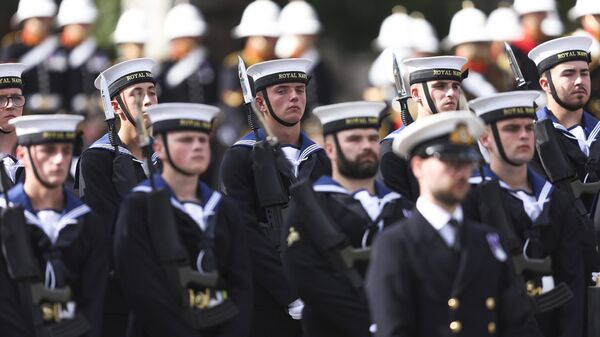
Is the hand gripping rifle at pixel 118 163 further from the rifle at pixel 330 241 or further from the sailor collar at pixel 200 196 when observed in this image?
the rifle at pixel 330 241

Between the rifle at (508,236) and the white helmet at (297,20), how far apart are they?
1081cm

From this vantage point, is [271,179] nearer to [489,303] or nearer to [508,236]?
[508,236]

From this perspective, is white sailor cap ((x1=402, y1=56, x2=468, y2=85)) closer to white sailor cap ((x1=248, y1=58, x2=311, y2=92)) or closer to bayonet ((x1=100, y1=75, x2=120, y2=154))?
white sailor cap ((x1=248, y1=58, x2=311, y2=92))

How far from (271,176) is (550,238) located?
1.95 metres

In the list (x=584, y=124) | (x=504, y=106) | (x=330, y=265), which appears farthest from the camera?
(x=584, y=124)

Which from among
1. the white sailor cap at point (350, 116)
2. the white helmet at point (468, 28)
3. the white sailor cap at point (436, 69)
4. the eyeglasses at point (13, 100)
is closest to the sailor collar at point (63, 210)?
Result: the white sailor cap at point (350, 116)

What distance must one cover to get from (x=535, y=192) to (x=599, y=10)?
5.28 metres

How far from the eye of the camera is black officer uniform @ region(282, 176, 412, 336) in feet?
36.8

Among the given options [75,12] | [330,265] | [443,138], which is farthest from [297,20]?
[443,138]

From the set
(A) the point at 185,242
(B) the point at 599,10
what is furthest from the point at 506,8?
(A) the point at 185,242

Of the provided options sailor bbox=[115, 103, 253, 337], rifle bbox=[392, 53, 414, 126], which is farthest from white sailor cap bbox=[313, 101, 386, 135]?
rifle bbox=[392, 53, 414, 126]

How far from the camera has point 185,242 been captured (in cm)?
1118

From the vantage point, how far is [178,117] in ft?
37.1

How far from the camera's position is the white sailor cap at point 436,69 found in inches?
523
